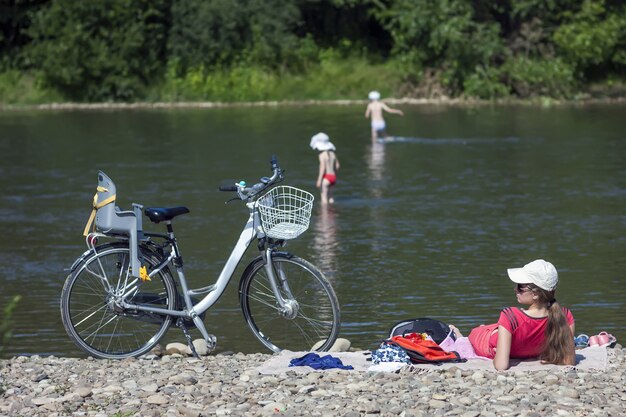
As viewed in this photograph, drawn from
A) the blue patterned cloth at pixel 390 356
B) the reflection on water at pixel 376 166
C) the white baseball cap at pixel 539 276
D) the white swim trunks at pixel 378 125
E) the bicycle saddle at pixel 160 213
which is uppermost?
the bicycle saddle at pixel 160 213

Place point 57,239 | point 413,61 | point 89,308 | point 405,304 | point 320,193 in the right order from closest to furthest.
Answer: point 89,308, point 405,304, point 57,239, point 320,193, point 413,61

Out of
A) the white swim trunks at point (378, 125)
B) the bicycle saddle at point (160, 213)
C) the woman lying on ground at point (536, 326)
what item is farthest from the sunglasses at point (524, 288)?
the white swim trunks at point (378, 125)

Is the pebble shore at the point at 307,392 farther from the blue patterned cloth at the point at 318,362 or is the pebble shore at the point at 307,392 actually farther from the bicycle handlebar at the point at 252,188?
the bicycle handlebar at the point at 252,188

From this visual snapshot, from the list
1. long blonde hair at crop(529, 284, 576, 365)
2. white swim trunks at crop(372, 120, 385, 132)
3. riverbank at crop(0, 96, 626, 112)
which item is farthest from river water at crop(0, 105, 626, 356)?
riverbank at crop(0, 96, 626, 112)

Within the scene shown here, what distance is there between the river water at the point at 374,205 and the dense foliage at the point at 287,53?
7.56m

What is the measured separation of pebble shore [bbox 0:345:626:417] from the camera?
7.27 m

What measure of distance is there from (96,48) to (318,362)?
3820 centimetres

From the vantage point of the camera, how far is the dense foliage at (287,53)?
145ft

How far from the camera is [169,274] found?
9.31m

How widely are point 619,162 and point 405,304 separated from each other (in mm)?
12930

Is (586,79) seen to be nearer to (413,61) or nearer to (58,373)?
(413,61)

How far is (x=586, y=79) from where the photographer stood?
46.5 meters

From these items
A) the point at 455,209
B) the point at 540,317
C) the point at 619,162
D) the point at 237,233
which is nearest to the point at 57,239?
the point at 237,233

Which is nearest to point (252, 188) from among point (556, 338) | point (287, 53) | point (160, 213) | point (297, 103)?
point (160, 213)
